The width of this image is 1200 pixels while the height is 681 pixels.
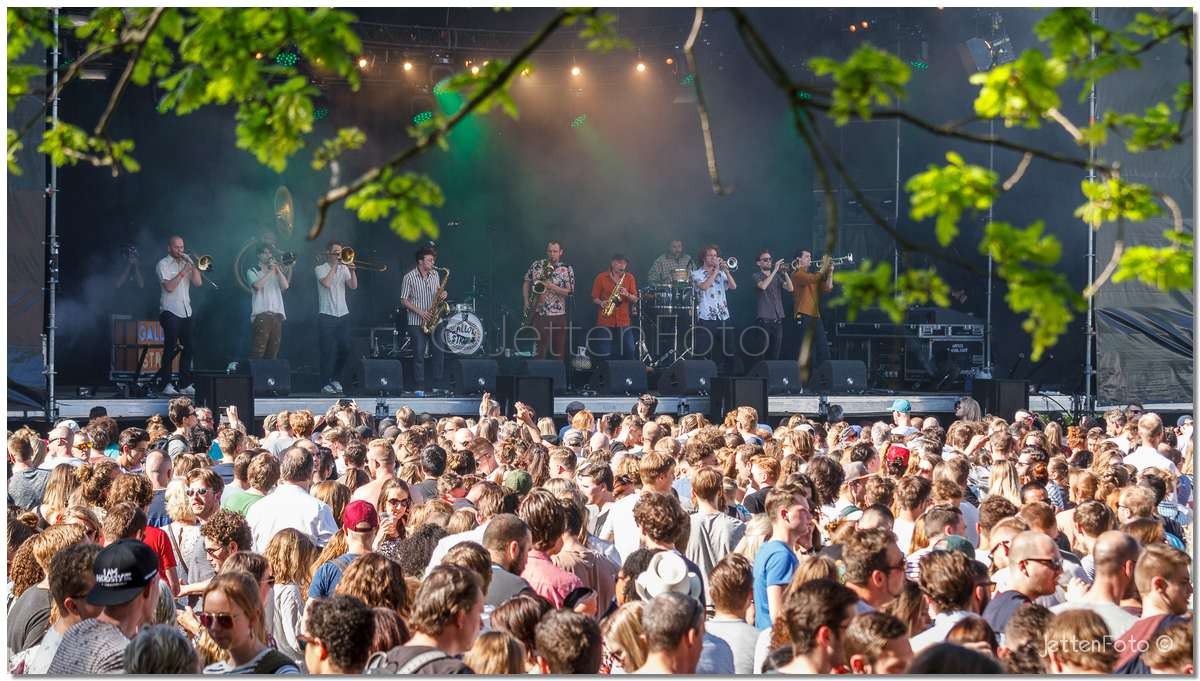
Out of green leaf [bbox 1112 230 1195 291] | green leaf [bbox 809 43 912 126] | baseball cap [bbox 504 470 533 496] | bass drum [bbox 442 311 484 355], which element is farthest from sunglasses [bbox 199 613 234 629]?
bass drum [bbox 442 311 484 355]

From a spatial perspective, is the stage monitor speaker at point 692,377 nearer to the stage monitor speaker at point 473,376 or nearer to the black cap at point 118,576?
the stage monitor speaker at point 473,376

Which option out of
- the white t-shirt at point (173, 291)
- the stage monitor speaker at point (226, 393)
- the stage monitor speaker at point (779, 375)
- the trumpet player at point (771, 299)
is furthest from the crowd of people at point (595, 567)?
the trumpet player at point (771, 299)

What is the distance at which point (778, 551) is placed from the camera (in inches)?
204

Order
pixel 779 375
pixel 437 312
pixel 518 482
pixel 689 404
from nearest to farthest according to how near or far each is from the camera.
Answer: pixel 518 482
pixel 689 404
pixel 779 375
pixel 437 312

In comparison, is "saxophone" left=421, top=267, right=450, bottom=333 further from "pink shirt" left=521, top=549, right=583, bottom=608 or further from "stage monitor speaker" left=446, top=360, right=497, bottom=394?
"pink shirt" left=521, top=549, right=583, bottom=608

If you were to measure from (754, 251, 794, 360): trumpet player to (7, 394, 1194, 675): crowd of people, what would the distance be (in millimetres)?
9643

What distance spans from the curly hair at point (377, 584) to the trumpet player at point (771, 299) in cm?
1361

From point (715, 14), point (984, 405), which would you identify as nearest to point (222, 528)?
point (984, 405)

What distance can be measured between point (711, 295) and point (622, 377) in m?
2.10

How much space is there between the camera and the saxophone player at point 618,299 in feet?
58.8

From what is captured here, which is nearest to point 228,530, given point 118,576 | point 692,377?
point 118,576

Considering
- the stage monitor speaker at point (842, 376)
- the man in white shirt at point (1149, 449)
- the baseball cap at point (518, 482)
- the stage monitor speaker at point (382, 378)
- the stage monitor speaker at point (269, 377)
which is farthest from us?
the stage monitor speaker at point (842, 376)

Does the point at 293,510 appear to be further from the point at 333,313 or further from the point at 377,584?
the point at 333,313

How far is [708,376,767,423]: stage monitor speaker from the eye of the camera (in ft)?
51.9
